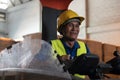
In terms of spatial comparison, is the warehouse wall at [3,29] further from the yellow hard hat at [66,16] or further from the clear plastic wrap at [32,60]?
the clear plastic wrap at [32,60]

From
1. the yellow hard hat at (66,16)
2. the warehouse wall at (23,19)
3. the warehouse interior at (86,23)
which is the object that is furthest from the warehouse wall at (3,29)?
the yellow hard hat at (66,16)

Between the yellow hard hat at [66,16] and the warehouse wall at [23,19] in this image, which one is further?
the warehouse wall at [23,19]

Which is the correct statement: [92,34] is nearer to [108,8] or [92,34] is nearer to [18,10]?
[108,8]

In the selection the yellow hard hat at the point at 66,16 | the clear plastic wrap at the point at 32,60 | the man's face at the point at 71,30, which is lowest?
the clear plastic wrap at the point at 32,60

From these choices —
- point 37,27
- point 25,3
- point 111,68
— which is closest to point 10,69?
point 111,68

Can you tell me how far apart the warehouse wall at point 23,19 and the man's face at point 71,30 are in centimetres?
584

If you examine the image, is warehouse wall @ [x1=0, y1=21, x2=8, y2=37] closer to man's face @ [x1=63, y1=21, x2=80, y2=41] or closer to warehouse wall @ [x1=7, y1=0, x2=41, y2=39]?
warehouse wall @ [x1=7, y1=0, x2=41, y2=39]

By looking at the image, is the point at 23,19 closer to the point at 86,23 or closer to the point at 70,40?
the point at 86,23

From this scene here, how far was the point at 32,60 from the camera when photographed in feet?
3.29

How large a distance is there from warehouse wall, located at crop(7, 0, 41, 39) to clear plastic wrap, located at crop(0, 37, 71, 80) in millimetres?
7067

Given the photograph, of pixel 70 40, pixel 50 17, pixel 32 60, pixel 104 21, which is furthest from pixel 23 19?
pixel 32 60

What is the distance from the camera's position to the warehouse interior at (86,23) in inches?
167

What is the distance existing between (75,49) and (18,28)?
686cm

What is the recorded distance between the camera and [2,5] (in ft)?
29.8
